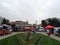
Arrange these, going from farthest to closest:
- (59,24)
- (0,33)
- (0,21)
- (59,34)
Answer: (0,21), (59,24), (0,33), (59,34)

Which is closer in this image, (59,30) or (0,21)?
(59,30)

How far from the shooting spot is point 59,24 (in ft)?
224

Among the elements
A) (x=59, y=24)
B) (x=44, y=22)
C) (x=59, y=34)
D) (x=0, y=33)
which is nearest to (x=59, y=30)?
(x=59, y=34)

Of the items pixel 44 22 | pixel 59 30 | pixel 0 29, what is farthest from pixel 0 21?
pixel 59 30

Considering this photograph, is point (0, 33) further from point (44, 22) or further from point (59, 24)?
point (44, 22)

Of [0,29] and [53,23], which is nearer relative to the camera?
[0,29]

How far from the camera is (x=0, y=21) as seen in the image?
82.4 metres

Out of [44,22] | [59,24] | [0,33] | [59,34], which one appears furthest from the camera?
[44,22]

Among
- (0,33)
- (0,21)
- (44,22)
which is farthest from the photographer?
(44,22)

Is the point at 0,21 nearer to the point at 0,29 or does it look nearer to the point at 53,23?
the point at 53,23

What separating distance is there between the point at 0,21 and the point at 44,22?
73.3ft

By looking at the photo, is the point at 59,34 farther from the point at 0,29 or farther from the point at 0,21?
the point at 0,21

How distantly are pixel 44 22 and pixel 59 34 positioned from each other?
5397cm

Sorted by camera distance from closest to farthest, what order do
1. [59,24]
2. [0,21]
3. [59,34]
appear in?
[59,34], [59,24], [0,21]
